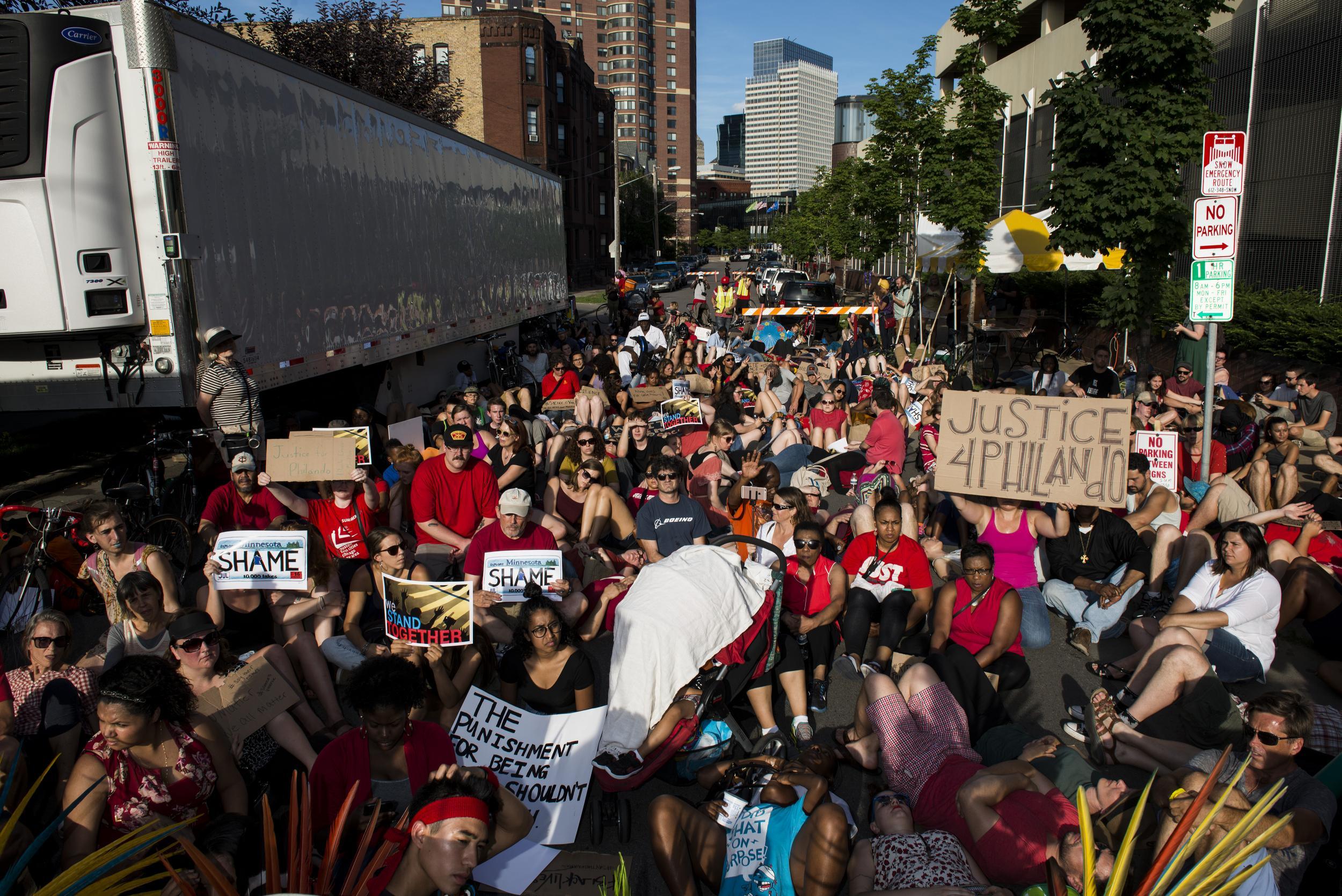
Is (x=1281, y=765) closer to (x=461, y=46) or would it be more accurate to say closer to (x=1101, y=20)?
(x=1101, y=20)

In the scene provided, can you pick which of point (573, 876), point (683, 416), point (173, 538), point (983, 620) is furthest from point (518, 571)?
point (683, 416)

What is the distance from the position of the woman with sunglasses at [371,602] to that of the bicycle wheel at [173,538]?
7.24ft

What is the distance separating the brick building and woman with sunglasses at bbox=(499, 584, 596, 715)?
358ft

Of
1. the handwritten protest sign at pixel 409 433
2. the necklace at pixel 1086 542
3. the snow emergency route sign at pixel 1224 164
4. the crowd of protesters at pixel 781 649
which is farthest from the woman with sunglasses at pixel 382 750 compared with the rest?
the snow emergency route sign at pixel 1224 164

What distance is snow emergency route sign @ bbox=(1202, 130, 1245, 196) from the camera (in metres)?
6.59

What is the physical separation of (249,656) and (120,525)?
4.73ft

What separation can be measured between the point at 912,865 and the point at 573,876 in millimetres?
1432

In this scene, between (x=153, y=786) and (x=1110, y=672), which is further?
(x=1110, y=672)

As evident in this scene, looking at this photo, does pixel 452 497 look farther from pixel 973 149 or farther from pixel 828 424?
pixel 973 149

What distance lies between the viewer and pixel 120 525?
5.34 m

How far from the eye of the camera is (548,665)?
15.3 ft

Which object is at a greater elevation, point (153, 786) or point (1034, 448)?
point (1034, 448)

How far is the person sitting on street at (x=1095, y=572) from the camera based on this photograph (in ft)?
19.8

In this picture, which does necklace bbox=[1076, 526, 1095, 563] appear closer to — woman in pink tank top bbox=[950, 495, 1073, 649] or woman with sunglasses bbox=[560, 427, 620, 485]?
woman in pink tank top bbox=[950, 495, 1073, 649]
